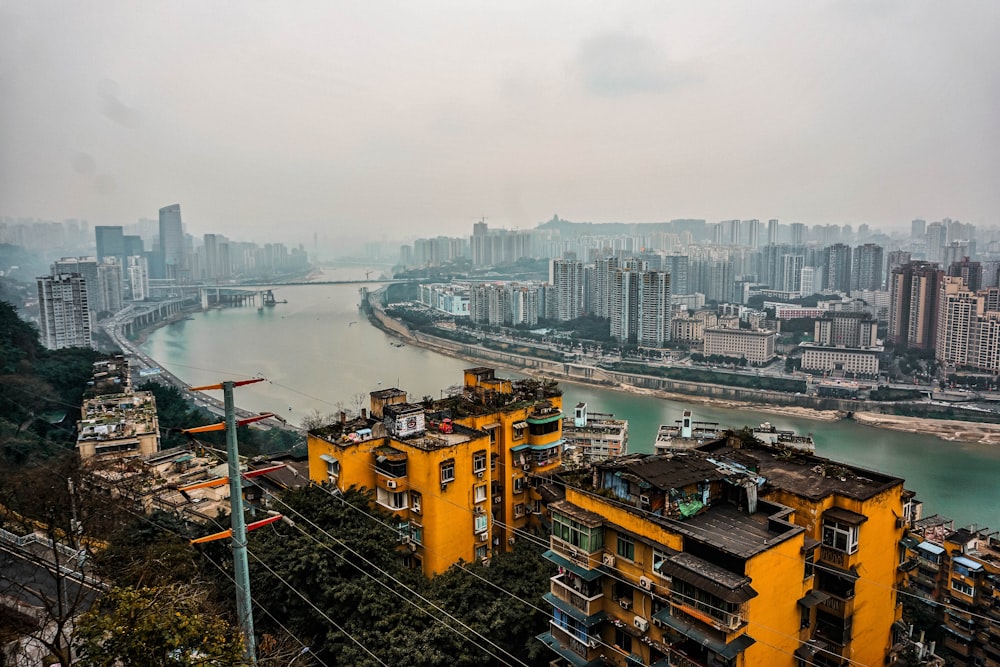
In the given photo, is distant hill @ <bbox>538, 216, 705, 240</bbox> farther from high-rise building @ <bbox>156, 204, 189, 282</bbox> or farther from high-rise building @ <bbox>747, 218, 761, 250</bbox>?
high-rise building @ <bbox>156, 204, 189, 282</bbox>

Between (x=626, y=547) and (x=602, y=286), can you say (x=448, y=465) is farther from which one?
(x=602, y=286)

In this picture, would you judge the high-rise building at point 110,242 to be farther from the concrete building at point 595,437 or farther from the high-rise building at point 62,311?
the concrete building at point 595,437

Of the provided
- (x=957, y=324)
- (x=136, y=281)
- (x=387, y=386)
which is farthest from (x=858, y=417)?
(x=136, y=281)

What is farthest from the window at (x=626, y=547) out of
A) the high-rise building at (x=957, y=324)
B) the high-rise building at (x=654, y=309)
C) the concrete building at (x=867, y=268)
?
the concrete building at (x=867, y=268)

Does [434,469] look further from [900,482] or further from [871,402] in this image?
[871,402]

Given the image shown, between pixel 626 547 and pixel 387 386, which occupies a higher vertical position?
pixel 626 547

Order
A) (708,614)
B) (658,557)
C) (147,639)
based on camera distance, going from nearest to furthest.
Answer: (147,639) < (708,614) < (658,557)
